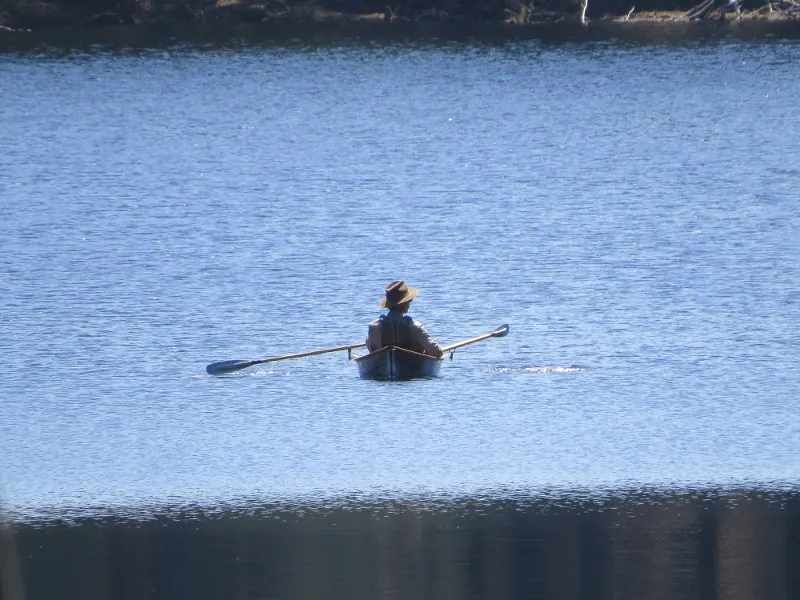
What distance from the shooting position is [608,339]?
21422mm

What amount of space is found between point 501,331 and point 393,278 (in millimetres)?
5103

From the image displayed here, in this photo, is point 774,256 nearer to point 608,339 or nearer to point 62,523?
point 608,339

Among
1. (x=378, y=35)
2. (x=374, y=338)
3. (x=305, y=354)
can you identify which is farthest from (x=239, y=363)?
(x=378, y=35)

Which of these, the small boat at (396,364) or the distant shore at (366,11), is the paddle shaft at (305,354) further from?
the distant shore at (366,11)

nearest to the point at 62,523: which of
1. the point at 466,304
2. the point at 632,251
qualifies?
the point at 466,304

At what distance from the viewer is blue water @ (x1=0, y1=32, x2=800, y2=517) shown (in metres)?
16.4

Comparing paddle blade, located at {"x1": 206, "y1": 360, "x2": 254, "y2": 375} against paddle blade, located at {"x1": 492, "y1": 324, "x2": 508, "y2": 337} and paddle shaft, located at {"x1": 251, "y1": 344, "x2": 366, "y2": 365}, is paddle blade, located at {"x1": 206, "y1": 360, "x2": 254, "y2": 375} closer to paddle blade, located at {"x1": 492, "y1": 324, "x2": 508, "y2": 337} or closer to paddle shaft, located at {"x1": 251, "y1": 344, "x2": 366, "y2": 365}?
paddle shaft, located at {"x1": 251, "y1": 344, "x2": 366, "y2": 365}

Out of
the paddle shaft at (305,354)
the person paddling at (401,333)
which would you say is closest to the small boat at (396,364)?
the person paddling at (401,333)

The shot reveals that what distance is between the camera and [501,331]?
2173 centimetres

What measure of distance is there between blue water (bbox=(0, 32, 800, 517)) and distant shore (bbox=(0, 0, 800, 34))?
21.1m

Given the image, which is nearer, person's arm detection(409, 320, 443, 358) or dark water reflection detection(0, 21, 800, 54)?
person's arm detection(409, 320, 443, 358)

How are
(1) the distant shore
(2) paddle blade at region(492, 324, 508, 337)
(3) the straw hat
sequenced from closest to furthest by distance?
(3) the straw hat < (2) paddle blade at region(492, 324, 508, 337) < (1) the distant shore

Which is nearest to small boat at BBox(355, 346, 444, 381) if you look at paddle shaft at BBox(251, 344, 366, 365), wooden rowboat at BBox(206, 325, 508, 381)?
wooden rowboat at BBox(206, 325, 508, 381)

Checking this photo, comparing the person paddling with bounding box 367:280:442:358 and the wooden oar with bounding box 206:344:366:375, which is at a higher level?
the person paddling with bounding box 367:280:442:358
